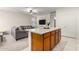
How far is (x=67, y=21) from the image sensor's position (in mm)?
6426

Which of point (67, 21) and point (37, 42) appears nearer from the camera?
point (37, 42)

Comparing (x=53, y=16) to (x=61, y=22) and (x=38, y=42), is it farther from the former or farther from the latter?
(x=38, y=42)

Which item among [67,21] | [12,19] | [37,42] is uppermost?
[12,19]

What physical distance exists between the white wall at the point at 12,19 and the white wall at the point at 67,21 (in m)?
2.49

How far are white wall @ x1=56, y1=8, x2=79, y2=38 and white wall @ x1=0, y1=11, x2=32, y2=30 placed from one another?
2490mm

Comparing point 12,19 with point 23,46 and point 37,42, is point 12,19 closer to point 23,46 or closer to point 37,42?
point 23,46

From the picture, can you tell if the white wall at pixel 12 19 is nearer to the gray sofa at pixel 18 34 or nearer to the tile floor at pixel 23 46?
the gray sofa at pixel 18 34

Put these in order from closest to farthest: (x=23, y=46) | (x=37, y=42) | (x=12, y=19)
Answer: (x=37, y=42) → (x=23, y=46) → (x=12, y=19)

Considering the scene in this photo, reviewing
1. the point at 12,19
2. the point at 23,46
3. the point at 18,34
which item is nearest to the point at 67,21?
the point at 18,34

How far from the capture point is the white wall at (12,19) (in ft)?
21.4

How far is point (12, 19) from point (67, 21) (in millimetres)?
4153

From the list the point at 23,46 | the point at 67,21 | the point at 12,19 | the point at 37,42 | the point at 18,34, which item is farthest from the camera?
the point at 12,19

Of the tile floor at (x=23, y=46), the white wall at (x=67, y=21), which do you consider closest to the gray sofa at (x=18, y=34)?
the tile floor at (x=23, y=46)
